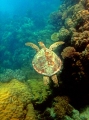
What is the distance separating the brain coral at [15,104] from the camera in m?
4.62

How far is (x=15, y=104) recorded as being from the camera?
482cm

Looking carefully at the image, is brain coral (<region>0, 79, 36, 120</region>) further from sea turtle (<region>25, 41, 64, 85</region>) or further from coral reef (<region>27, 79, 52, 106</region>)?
sea turtle (<region>25, 41, 64, 85</region>)

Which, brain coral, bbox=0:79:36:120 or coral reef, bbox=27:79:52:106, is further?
coral reef, bbox=27:79:52:106

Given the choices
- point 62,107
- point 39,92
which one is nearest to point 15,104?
point 39,92

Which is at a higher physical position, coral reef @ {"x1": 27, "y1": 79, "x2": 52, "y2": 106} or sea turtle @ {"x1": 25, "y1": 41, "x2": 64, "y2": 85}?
sea turtle @ {"x1": 25, "y1": 41, "x2": 64, "y2": 85}

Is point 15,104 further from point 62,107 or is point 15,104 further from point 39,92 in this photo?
point 62,107

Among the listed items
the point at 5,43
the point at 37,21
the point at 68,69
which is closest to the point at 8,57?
the point at 5,43

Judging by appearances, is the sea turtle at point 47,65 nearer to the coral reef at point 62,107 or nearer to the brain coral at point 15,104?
the coral reef at point 62,107

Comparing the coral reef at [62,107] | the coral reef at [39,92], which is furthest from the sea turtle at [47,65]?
the coral reef at [62,107]

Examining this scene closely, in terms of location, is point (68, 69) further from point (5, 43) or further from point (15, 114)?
point (5, 43)

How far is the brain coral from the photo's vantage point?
4.62m

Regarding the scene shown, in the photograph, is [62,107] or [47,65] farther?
[47,65]

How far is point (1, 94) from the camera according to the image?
4945 mm

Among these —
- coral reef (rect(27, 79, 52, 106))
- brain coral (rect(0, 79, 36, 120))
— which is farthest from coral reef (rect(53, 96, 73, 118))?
brain coral (rect(0, 79, 36, 120))
